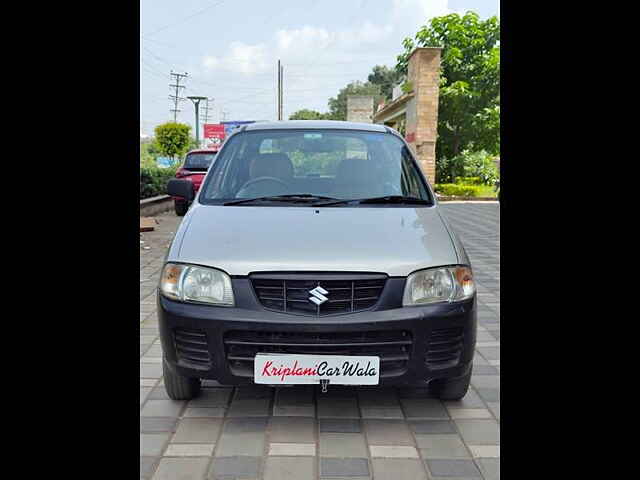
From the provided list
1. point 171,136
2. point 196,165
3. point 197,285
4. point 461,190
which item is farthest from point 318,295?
point 171,136

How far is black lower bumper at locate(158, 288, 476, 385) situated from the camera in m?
2.76

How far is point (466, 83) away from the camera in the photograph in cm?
2236

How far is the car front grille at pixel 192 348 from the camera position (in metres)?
2.85

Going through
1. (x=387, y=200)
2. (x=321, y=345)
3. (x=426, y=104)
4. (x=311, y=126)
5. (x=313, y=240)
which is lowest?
(x=321, y=345)

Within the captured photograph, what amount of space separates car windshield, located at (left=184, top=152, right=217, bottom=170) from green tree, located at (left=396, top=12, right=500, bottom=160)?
10937 mm

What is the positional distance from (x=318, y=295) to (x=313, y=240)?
331mm

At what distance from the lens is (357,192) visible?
12.1 feet

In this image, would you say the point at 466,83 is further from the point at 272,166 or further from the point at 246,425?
the point at 246,425

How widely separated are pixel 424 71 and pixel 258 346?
1907 centimetres

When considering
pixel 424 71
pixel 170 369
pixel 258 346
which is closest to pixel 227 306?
pixel 258 346

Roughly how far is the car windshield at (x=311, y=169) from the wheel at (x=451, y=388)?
1.12 m

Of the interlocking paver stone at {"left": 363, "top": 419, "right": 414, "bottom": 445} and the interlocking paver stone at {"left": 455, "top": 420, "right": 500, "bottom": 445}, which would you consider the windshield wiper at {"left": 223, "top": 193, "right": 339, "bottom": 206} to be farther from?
the interlocking paver stone at {"left": 455, "top": 420, "right": 500, "bottom": 445}

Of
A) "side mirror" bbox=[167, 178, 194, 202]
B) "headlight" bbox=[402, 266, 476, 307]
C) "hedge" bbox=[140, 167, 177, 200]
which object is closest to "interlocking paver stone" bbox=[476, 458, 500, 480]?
"headlight" bbox=[402, 266, 476, 307]
